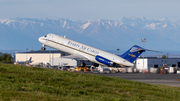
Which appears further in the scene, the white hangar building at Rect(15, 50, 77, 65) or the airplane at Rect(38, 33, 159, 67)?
the white hangar building at Rect(15, 50, 77, 65)

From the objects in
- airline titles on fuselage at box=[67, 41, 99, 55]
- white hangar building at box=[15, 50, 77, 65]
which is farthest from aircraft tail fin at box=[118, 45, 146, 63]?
white hangar building at box=[15, 50, 77, 65]

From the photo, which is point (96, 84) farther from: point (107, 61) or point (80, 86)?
point (107, 61)

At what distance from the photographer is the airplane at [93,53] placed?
56031 mm

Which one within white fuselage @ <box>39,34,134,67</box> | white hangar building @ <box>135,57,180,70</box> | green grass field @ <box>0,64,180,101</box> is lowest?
green grass field @ <box>0,64,180,101</box>

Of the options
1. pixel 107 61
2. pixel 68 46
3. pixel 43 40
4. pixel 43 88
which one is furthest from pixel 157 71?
pixel 43 88

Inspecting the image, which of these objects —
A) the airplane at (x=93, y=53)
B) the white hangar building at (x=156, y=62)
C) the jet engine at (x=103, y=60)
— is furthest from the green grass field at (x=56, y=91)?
the white hangar building at (x=156, y=62)

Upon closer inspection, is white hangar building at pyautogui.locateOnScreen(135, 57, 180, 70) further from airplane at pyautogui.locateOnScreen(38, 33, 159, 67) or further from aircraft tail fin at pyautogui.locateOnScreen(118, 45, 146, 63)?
aircraft tail fin at pyautogui.locateOnScreen(118, 45, 146, 63)

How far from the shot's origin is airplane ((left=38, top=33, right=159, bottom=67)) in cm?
5603

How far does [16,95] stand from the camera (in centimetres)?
1845

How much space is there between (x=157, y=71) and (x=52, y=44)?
25979mm

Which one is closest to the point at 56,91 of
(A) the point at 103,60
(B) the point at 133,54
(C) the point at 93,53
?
(A) the point at 103,60

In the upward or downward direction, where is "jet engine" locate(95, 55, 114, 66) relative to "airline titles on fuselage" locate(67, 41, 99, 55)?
downward

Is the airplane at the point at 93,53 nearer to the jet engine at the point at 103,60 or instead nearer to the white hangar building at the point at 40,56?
the jet engine at the point at 103,60

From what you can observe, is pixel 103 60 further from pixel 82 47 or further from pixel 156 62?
pixel 156 62
